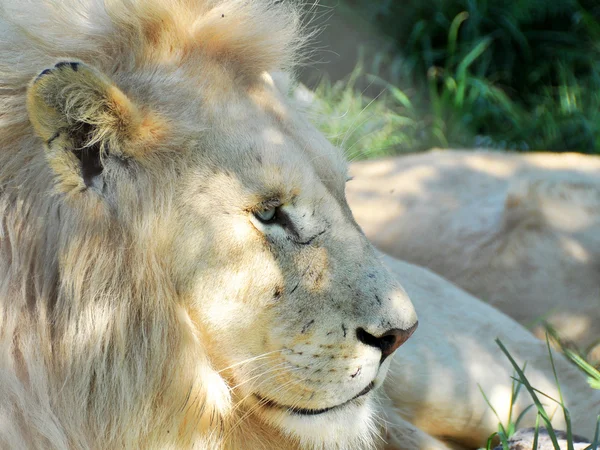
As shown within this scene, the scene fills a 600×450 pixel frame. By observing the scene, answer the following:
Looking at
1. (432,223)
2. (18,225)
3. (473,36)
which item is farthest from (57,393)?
(473,36)

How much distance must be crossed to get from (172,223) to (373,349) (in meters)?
0.59

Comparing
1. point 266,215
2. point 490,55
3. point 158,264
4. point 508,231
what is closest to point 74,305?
point 158,264

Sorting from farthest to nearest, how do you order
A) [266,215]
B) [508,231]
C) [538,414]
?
1. [508,231]
2. [538,414]
3. [266,215]

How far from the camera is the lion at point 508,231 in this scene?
3.92 m

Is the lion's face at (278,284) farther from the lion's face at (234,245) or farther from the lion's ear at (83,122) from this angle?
the lion's ear at (83,122)

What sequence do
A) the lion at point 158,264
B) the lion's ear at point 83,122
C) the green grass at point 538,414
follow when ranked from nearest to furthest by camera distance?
the lion's ear at point 83,122, the lion at point 158,264, the green grass at point 538,414

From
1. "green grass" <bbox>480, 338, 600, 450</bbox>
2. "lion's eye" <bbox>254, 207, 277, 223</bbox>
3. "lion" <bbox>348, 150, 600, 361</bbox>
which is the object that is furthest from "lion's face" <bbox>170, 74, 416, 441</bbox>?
"lion" <bbox>348, 150, 600, 361</bbox>

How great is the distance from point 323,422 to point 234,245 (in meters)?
0.52

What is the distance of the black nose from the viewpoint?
6.92ft

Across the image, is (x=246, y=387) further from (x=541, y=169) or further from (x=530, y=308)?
(x=541, y=169)

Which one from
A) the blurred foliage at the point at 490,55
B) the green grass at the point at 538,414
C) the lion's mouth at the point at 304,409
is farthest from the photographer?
the blurred foliage at the point at 490,55

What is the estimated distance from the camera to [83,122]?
2020mm

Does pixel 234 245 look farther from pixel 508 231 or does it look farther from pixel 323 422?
pixel 508 231

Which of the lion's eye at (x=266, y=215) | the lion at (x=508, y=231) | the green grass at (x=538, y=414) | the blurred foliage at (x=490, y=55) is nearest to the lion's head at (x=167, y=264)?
the lion's eye at (x=266, y=215)
